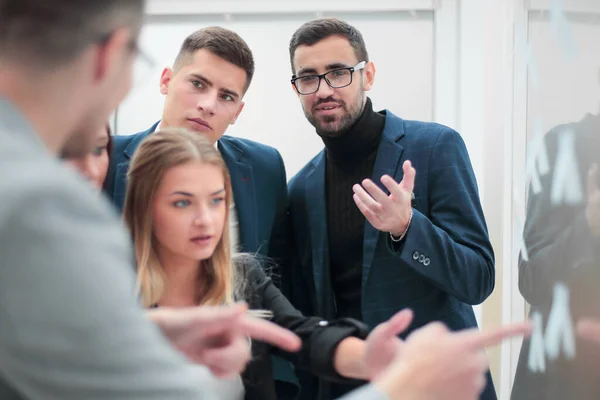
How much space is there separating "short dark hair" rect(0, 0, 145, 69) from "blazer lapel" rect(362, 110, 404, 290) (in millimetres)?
1107

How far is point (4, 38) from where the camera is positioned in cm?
56

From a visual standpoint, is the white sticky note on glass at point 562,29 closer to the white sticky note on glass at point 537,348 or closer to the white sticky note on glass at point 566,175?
the white sticky note on glass at point 566,175

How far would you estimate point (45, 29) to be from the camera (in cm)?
56

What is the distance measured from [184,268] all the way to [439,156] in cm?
68

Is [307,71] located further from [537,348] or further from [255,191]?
[537,348]

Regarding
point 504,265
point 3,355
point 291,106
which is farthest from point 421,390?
point 291,106

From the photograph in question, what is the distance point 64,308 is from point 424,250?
3.51ft

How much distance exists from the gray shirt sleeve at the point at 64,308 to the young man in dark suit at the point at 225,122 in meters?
1.05

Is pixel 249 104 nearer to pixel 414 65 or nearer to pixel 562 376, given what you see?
pixel 414 65

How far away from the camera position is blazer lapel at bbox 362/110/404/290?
159 cm

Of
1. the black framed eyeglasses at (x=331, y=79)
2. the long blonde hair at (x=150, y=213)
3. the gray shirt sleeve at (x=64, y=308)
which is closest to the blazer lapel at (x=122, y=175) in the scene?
the long blonde hair at (x=150, y=213)

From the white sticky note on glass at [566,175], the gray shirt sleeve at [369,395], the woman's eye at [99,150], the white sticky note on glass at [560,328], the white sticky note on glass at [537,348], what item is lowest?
the white sticky note on glass at [537,348]

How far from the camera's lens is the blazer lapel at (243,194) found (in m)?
1.62

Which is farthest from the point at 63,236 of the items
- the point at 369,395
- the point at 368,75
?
the point at 368,75
